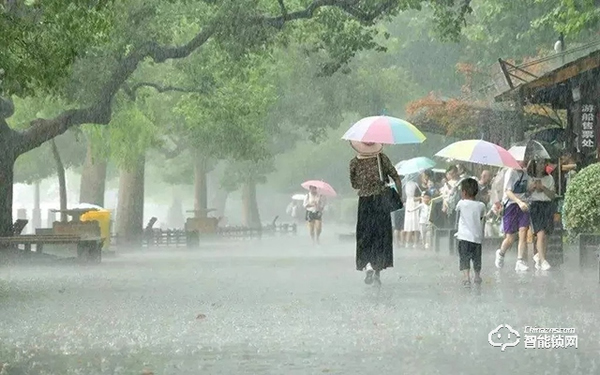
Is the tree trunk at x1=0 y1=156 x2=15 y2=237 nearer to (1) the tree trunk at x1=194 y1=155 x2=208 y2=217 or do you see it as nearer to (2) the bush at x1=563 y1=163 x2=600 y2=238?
(2) the bush at x1=563 y1=163 x2=600 y2=238

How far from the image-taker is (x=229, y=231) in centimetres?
5575

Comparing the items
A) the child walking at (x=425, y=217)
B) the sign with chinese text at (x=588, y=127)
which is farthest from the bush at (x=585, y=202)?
the child walking at (x=425, y=217)

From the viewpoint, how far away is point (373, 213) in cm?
1841

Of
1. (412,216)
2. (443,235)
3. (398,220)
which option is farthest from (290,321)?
(398,220)

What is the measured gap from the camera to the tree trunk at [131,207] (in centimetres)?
4694

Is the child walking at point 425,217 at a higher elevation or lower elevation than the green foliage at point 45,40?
lower

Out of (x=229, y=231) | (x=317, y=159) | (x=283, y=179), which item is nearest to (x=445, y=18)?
(x=229, y=231)

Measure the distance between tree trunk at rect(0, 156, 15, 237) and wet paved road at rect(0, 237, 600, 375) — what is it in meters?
8.30

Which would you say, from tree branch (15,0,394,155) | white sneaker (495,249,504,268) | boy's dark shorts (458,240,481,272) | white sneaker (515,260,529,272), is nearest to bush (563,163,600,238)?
white sneaker (495,249,504,268)

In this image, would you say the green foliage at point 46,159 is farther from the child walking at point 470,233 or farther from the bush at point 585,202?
the child walking at point 470,233

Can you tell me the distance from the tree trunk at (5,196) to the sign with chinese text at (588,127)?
11774 millimetres

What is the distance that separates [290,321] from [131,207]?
34.9 meters

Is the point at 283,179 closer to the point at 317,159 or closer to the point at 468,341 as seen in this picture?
the point at 317,159

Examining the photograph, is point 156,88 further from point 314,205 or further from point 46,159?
point 46,159
